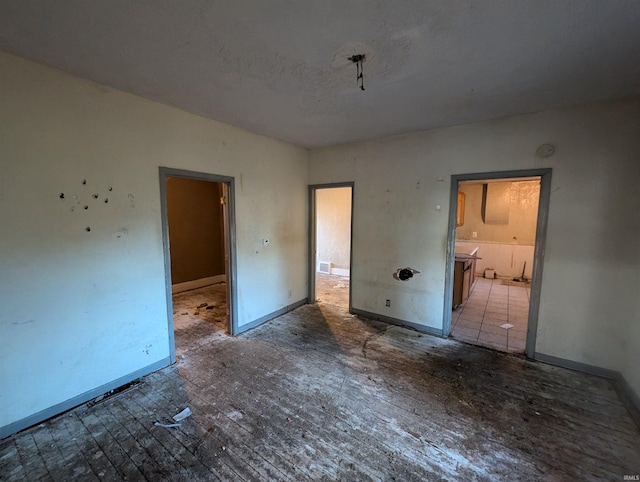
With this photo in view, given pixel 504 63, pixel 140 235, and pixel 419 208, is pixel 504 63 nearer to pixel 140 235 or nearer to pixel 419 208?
pixel 419 208

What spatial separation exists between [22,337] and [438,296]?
3997mm

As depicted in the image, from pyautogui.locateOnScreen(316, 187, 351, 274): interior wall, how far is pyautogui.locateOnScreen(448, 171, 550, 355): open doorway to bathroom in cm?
261

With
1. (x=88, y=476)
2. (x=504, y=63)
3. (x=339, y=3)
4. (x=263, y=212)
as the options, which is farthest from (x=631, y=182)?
(x=88, y=476)

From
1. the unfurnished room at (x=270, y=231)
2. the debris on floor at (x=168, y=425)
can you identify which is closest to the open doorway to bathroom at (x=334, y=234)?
the unfurnished room at (x=270, y=231)

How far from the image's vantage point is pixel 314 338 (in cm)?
339

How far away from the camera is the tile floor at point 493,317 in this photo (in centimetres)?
334

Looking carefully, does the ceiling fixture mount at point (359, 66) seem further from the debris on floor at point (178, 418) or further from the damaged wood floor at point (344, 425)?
the debris on floor at point (178, 418)

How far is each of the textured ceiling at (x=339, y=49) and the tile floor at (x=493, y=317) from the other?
2687 millimetres

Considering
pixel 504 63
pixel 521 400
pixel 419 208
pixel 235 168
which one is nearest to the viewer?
pixel 504 63

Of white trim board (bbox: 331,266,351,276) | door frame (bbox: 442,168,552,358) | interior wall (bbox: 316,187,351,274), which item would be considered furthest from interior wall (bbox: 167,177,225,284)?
door frame (bbox: 442,168,552,358)

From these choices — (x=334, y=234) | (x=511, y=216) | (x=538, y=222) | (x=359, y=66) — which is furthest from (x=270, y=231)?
(x=511, y=216)

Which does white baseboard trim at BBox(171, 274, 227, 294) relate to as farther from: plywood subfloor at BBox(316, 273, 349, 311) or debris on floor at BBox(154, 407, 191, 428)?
debris on floor at BBox(154, 407, 191, 428)

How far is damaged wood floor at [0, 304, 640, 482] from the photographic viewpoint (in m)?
1.66

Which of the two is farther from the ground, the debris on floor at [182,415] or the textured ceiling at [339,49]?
the textured ceiling at [339,49]
